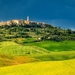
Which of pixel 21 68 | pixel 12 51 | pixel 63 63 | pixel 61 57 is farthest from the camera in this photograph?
pixel 12 51

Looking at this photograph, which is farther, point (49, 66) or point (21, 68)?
point (49, 66)

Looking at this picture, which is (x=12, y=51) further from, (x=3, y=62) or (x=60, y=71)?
(x=60, y=71)

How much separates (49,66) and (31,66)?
2.86 meters

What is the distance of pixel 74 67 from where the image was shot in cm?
3897

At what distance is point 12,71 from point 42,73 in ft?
13.8

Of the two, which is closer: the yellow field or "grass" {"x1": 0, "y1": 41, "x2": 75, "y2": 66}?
the yellow field

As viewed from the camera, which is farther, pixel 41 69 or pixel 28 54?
pixel 28 54

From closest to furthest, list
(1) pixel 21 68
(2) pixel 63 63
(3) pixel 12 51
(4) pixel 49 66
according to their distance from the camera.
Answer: (1) pixel 21 68, (4) pixel 49 66, (2) pixel 63 63, (3) pixel 12 51

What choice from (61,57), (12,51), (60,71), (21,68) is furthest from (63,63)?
(12,51)

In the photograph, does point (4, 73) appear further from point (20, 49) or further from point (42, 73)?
point (20, 49)

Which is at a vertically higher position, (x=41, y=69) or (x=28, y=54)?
(x=41, y=69)

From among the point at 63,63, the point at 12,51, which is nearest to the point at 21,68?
the point at 63,63

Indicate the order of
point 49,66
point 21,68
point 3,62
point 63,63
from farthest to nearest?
point 3,62 → point 63,63 → point 49,66 → point 21,68

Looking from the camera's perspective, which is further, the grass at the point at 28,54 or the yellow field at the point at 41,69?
the grass at the point at 28,54
